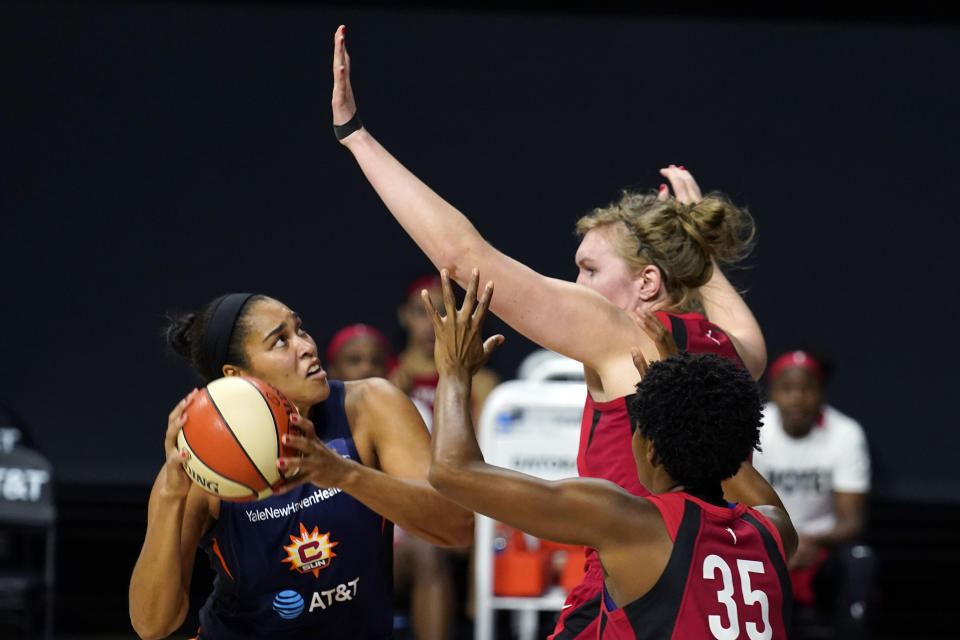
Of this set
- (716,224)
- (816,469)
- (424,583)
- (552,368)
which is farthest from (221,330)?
(816,469)

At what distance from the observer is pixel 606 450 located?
9.81ft

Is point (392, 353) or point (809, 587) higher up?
point (392, 353)

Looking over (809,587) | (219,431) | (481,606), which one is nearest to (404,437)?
(219,431)

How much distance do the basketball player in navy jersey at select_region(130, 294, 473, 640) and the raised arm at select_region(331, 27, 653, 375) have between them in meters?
0.44

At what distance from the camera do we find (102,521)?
7.24 meters

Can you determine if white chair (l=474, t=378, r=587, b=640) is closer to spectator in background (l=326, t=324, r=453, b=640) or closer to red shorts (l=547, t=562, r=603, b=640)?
spectator in background (l=326, t=324, r=453, b=640)

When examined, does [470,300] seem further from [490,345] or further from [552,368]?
[552,368]

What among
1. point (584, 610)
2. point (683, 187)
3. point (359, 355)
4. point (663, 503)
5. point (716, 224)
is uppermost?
point (683, 187)

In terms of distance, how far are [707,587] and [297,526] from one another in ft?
3.40

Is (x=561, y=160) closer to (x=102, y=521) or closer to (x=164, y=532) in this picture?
(x=102, y=521)

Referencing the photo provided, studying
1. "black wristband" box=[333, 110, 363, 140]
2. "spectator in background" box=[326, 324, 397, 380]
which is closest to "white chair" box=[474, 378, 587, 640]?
"spectator in background" box=[326, 324, 397, 380]

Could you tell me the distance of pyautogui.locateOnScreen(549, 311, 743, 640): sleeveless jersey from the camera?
2959mm

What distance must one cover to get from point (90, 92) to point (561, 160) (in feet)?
8.25

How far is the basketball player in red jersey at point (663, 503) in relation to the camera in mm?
2395
